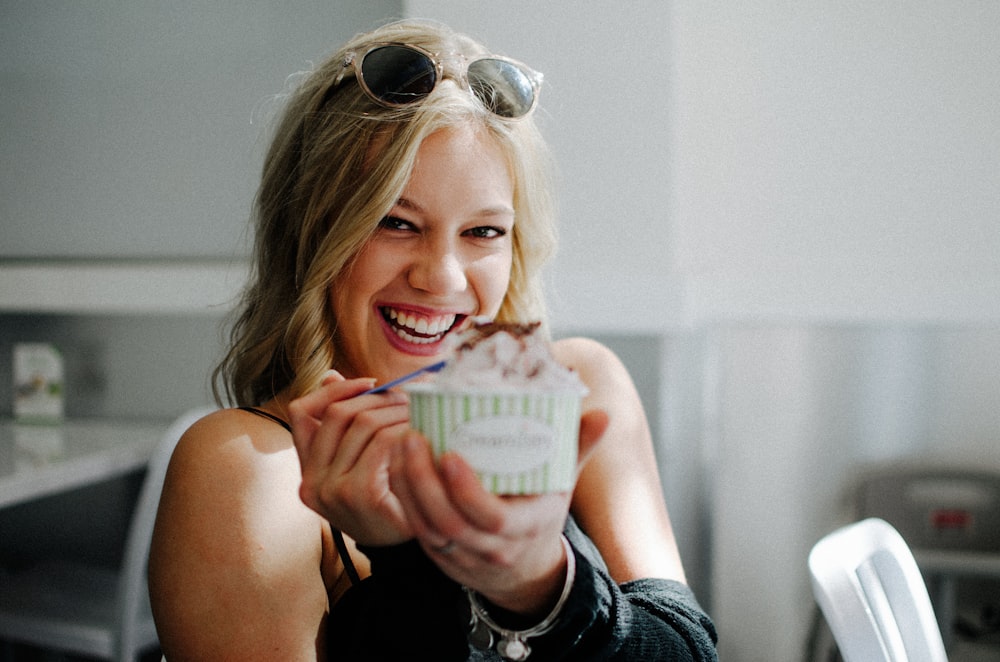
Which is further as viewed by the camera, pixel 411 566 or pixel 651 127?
pixel 651 127

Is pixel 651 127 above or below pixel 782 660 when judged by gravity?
above

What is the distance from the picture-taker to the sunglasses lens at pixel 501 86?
118 cm

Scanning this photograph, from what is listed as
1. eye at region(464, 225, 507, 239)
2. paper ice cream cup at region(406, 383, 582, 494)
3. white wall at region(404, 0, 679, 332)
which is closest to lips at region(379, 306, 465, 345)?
eye at region(464, 225, 507, 239)

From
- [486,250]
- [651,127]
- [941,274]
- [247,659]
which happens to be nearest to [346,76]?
[486,250]

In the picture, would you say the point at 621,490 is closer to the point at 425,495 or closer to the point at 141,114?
the point at 425,495

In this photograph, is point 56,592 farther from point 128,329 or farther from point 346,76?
point 346,76

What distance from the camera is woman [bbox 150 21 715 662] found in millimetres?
777

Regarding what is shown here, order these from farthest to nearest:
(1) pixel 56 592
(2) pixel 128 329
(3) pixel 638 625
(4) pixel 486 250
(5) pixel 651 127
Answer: (2) pixel 128 329 → (1) pixel 56 592 → (5) pixel 651 127 → (4) pixel 486 250 → (3) pixel 638 625

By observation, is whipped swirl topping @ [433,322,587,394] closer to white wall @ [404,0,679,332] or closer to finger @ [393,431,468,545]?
finger @ [393,431,468,545]

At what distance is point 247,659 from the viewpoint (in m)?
0.93

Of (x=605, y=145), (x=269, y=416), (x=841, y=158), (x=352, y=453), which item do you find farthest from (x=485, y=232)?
(x=841, y=158)

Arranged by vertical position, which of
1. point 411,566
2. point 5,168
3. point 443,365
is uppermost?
point 5,168

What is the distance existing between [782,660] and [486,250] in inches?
72.3

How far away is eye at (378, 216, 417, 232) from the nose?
0.11 ft
